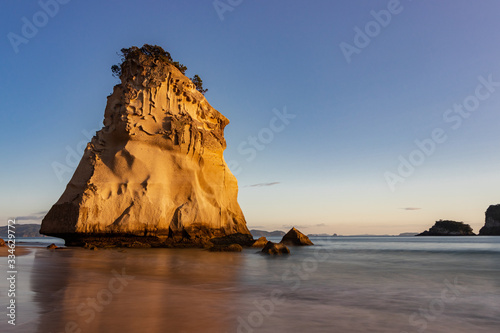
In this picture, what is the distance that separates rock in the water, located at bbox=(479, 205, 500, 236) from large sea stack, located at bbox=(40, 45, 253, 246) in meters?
100

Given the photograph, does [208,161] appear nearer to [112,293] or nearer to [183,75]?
[183,75]

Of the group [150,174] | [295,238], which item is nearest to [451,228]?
[295,238]

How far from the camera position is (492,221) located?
325 ft

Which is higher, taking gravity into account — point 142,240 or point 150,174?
point 150,174

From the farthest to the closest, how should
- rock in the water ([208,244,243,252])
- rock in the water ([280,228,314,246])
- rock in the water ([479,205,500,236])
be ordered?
rock in the water ([479,205,500,236]) → rock in the water ([280,228,314,246]) → rock in the water ([208,244,243,252])

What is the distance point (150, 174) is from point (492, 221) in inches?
4388

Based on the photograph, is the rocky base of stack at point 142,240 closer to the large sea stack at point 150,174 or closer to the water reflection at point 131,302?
the large sea stack at point 150,174

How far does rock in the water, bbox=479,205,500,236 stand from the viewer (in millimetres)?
96688

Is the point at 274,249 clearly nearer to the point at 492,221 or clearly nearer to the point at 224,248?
the point at 224,248

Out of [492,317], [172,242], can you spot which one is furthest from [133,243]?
[492,317]

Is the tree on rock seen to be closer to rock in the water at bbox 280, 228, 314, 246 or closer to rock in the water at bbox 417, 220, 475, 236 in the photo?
rock in the water at bbox 280, 228, 314, 246

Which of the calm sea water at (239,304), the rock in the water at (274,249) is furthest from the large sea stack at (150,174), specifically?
the calm sea water at (239,304)

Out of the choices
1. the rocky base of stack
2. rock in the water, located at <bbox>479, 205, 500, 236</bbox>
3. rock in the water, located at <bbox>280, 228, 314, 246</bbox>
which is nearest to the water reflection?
the rocky base of stack

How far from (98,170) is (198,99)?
387 inches
